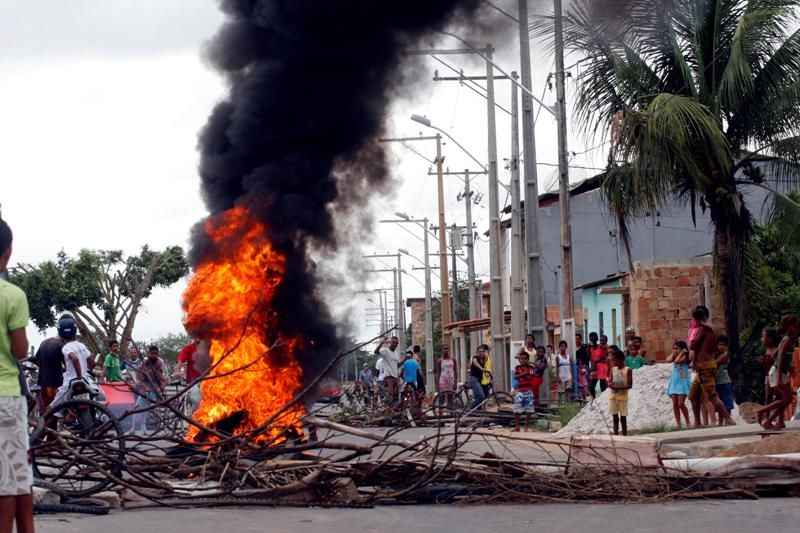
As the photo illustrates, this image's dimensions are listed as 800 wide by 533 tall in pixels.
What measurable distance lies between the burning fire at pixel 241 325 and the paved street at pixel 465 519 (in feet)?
9.54

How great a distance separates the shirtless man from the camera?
15.4 m

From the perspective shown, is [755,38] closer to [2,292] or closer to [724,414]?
[724,414]

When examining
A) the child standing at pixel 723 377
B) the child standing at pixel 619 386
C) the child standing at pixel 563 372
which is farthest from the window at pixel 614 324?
the child standing at pixel 619 386

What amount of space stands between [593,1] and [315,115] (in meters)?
5.96

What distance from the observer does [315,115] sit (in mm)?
13805

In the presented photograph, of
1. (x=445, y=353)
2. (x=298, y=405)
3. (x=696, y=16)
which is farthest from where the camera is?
(x=445, y=353)

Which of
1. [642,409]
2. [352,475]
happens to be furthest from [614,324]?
[352,475]

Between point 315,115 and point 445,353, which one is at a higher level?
point 315,115

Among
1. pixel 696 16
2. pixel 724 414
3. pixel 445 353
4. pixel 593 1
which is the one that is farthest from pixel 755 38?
pixel 445 353

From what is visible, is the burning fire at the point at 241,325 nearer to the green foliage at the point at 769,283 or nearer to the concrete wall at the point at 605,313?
the green foliage at the point at 769,283

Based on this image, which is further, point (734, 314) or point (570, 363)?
point (570, 363)

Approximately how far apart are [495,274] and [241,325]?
49.6 ft

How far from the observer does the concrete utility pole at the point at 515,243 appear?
80.8ft

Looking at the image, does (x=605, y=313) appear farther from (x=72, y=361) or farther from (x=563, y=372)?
(x=72, y=361)
